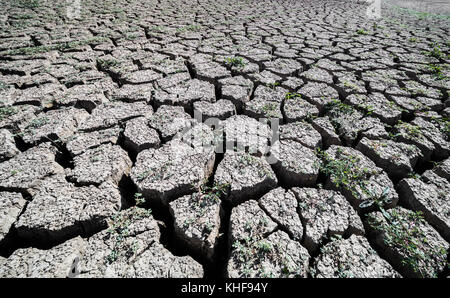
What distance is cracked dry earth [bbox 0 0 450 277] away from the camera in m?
1.00

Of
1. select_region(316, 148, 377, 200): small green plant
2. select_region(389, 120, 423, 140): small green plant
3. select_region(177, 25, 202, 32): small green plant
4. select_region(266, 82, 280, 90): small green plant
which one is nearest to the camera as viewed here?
select_region(316, 148, 377, 200): small green plant

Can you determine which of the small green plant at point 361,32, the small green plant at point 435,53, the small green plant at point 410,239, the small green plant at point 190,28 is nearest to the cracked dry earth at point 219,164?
the small green plant at point 410,239

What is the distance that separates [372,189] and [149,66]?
7.87 feet

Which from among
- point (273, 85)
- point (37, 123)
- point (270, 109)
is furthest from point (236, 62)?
point (37, 123)

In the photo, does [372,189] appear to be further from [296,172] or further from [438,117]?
[438,117]

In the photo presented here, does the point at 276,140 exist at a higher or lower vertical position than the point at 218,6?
lower

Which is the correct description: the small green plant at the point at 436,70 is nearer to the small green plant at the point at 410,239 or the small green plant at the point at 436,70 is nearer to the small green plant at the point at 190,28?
the small green plant at the point at 410,239

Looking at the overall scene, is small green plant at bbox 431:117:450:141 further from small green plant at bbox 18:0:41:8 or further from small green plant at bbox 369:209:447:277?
small green plant at bbox 18:0:41:8

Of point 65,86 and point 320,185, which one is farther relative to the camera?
point 65,86

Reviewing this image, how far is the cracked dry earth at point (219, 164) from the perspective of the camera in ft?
3.27

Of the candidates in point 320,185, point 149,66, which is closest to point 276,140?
point 320,185

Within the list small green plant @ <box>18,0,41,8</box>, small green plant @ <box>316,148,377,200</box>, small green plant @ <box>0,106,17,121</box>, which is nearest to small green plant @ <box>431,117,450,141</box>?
small green plant @ <box>316,148,377,200</box>

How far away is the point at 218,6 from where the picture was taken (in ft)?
18.8
